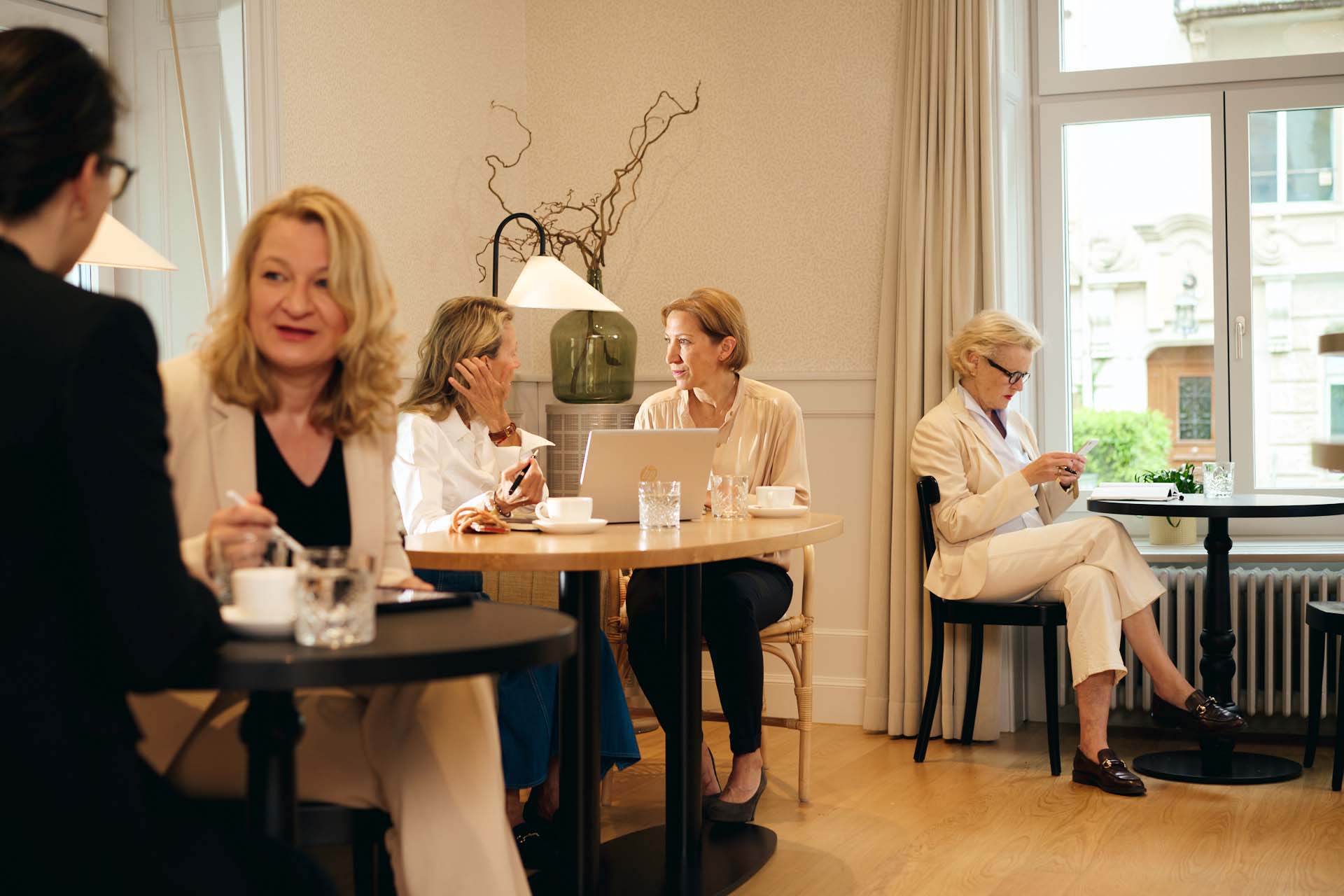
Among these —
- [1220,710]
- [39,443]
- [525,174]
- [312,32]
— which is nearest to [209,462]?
[39,443]

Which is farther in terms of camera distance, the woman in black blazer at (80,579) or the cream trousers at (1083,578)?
the cream trousers at (1083,578)

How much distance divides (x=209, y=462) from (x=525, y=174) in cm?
332

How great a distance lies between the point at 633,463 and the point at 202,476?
1.10 meters

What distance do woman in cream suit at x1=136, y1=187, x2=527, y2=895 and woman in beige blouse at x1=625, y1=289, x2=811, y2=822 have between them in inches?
47.8

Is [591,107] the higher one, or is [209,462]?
[591,107]

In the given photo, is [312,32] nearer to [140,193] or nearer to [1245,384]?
[140,193]

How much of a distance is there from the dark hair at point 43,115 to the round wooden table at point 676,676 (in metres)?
0.96

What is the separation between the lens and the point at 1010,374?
3.93m

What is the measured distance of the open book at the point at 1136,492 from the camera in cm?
372

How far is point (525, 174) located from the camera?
486 centimetres

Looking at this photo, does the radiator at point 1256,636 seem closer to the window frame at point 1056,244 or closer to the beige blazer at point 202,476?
the window frame at point 1056,244

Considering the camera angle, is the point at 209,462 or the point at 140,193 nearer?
the point at 209,462

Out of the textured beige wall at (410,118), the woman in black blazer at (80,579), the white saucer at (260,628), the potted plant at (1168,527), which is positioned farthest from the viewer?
the potted plant at (1168,527)

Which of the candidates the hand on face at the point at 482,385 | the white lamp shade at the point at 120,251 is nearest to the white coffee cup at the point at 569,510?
the hand on face at the point at 482,385
